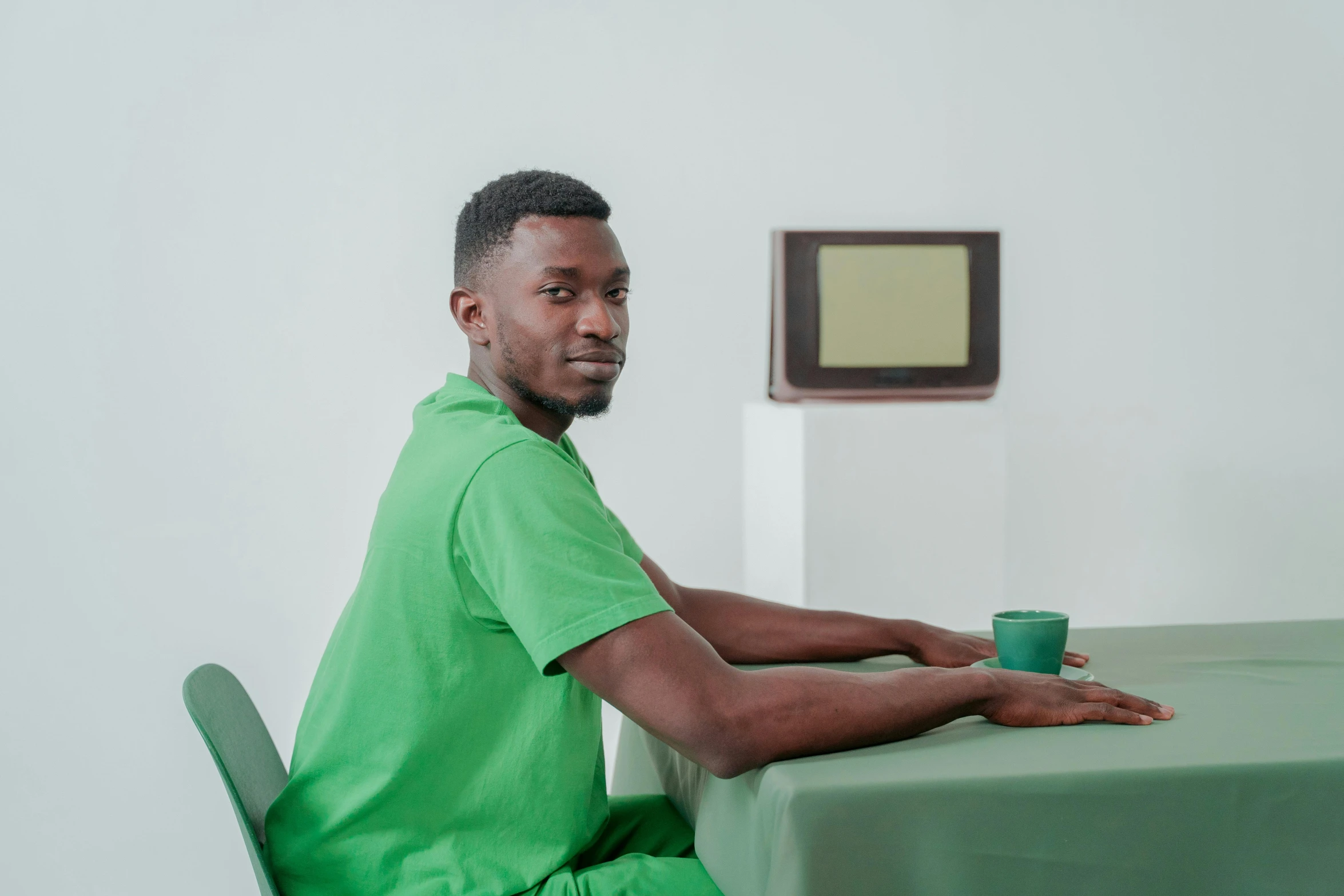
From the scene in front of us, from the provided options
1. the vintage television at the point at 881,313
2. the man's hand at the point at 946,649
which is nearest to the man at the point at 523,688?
the man's hand at the point at 946,649

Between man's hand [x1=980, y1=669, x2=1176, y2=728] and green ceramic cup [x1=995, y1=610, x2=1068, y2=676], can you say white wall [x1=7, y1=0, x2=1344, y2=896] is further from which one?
man's hand [x1=980, y1=669, x2=1176, y2=728]

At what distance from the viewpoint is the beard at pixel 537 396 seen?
115 cm

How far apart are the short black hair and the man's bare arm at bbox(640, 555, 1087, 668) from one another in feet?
Answer: 1.45

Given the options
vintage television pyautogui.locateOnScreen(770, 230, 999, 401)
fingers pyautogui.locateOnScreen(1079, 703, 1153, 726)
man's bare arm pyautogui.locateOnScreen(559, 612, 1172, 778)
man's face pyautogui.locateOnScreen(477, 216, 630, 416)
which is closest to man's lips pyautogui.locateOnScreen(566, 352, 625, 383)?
man's face pyautogui.locateOnScreen(477, 216, 630, 416)

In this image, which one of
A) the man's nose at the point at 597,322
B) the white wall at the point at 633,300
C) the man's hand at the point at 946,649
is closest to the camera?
the man's nose at the point at 597,322

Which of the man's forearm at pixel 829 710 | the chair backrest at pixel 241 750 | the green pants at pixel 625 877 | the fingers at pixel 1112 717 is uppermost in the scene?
the man's forearm at pixel 829 710

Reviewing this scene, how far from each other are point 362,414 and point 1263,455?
2.28 m

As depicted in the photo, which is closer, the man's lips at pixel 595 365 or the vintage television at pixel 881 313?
the man's lips at pixel 595 365

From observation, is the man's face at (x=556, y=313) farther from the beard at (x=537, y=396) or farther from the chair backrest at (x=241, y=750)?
the chair backrest at (x=241, y=750)

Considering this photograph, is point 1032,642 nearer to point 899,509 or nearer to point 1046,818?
point 1046,818

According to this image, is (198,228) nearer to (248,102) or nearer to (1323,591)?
(248,102)

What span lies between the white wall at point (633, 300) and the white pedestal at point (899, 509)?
640 mm

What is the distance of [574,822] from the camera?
1.01 metres

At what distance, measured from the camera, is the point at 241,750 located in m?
1.10
